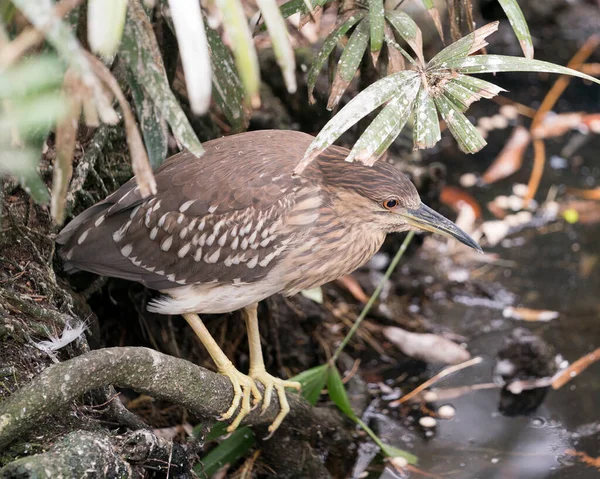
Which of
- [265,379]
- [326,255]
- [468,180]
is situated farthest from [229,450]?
[468,180]

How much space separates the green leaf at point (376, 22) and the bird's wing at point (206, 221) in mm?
506

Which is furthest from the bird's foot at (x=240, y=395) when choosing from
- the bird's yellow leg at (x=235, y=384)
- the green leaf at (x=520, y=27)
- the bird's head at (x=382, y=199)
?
the green leaf at (x=520, y=27)

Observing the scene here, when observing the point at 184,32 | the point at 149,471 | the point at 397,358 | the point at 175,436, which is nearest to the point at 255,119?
the point at 397,358

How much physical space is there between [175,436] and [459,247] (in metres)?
2.32

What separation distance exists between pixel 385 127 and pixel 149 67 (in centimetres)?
69

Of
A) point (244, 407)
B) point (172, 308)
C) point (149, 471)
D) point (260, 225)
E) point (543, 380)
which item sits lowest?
point (543, 380)

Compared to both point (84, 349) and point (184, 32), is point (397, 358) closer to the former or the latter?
point (84, 349)

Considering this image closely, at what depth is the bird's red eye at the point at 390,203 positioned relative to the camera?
2.87 metres

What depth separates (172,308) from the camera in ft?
9.70

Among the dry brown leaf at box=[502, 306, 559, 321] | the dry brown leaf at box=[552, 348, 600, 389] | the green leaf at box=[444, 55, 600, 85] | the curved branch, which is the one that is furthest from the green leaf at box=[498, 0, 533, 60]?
the dry brown leaf at box=[502, 306, 559, 321]

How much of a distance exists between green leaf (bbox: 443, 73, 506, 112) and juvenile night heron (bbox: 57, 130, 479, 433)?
519 mm

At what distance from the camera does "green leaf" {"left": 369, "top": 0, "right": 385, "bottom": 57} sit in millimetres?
2613

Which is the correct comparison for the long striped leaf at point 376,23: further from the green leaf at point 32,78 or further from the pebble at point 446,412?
the pebble at point 446,412

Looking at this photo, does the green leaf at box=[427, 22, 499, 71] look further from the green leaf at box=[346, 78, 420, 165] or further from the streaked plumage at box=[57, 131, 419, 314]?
the streaked plumage at box=[57, 131, 419, 314]
